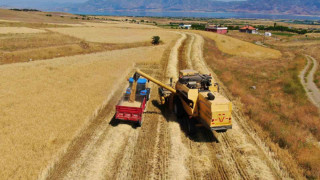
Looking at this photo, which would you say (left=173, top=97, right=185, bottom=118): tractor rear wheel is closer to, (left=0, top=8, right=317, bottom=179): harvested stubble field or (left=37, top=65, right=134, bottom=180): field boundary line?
(left=0, top=8, right=317, bottom=179): harvested stubble field

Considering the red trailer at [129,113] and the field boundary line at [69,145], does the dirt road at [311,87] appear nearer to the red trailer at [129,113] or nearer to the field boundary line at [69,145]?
the red trailer at [129,113]

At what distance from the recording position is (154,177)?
9.55 meters

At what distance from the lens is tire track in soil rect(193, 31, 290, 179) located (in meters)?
9.87

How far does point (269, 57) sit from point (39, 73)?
44218 mm

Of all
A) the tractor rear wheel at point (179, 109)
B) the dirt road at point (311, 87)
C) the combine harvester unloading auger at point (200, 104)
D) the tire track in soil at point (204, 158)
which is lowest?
the tire track in soil at point (204, 158)

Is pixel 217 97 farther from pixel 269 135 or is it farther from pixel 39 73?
pixel 39 73

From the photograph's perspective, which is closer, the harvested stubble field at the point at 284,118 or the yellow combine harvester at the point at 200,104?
the harvested stubble field at the point at 284,118

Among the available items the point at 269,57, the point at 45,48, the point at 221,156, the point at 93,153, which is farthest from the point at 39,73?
the point at 269,57

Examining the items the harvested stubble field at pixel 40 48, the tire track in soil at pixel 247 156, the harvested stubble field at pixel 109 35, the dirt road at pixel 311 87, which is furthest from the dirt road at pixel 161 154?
the harvested stubble field at pixel 109 35

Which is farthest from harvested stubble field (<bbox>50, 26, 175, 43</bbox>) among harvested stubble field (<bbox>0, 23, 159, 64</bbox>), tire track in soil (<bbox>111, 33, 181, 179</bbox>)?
tire track in soil (<bbox>111, 33, 181, 179</bbox>)

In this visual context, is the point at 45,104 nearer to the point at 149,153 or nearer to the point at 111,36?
the point at 149,153

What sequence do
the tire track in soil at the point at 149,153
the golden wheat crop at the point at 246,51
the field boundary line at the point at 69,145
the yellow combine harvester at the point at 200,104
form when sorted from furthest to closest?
the golden wheat crop at the point at 246,51
the yellow combine harvester at the point at 200,104
the tire track in soil at the point at 149,153
the field boundary line at the point at 69,145

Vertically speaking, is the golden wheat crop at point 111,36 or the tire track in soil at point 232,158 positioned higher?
the golden wheat crop at point 111,36

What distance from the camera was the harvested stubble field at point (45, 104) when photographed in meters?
10.6
